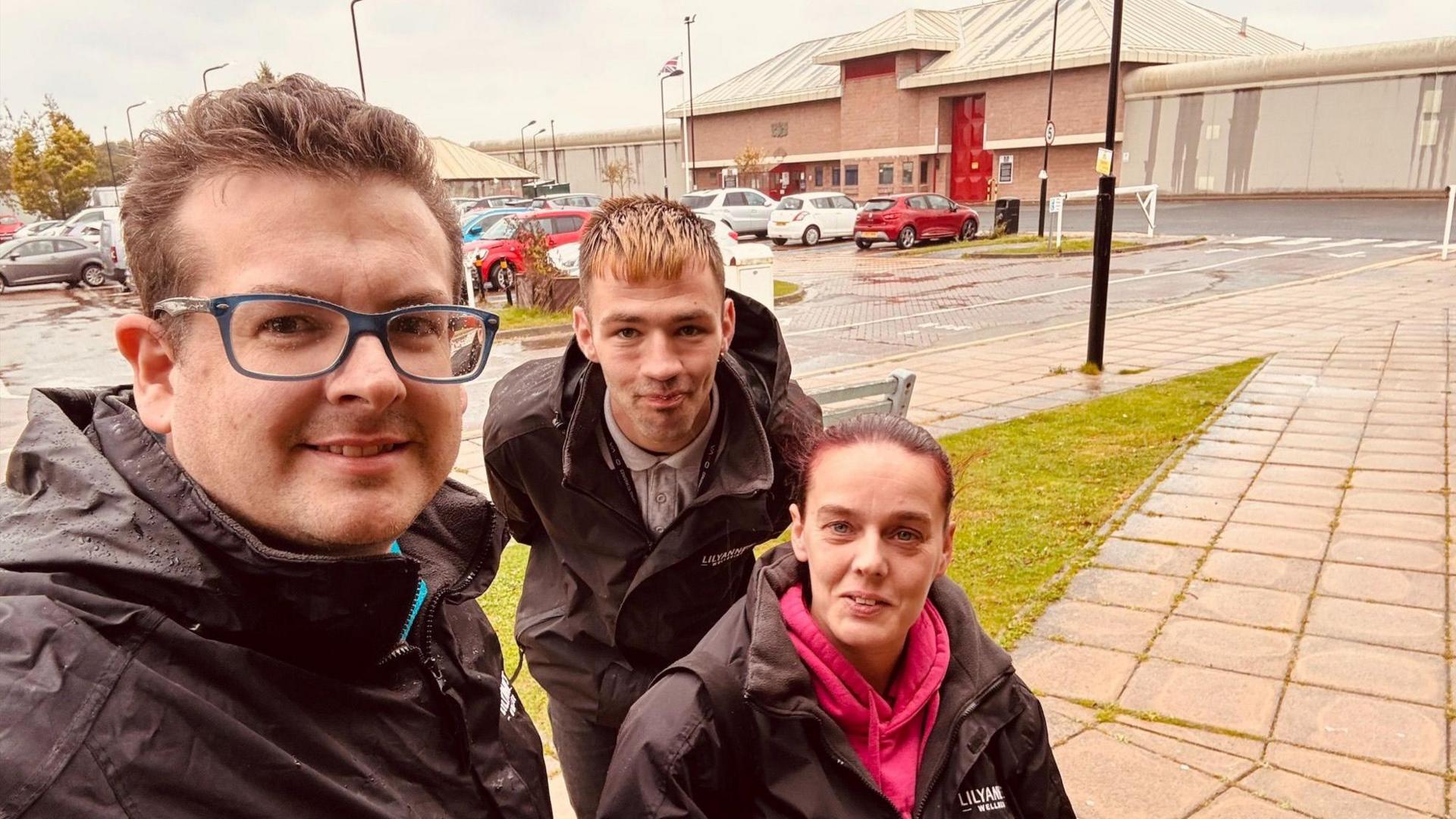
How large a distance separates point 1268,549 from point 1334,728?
5.63 feet

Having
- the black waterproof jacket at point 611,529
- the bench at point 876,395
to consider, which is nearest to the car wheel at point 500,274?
the bench at point 876,395

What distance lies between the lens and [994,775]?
175 centimetres

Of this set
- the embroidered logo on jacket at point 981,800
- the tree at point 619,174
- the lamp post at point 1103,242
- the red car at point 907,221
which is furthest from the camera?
the tree at point 619,174

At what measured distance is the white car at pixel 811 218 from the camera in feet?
93.1

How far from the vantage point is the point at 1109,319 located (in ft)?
42.7

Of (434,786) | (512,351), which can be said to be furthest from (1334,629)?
(512,351)

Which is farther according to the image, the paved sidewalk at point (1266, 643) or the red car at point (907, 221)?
the red car at point (907, 221)

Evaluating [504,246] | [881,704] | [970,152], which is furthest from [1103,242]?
[970,152]

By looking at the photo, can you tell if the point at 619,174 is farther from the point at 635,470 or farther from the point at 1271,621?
the point at 635,470

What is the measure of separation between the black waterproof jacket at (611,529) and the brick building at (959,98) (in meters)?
41.0

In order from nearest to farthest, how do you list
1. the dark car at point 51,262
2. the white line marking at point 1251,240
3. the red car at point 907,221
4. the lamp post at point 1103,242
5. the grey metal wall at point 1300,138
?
the lamp post at point 1103,242, the dark car at point 51,262, the white line marking at point 1251,240, the red car at point 907,221, the grey metal wall at point 1300,138

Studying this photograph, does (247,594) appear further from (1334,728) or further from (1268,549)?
(1268,549)

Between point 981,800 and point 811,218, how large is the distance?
90.8 ft

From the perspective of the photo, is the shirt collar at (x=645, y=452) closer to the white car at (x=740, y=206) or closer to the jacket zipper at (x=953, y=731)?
the jacket zipper at (x=953, y=731)
